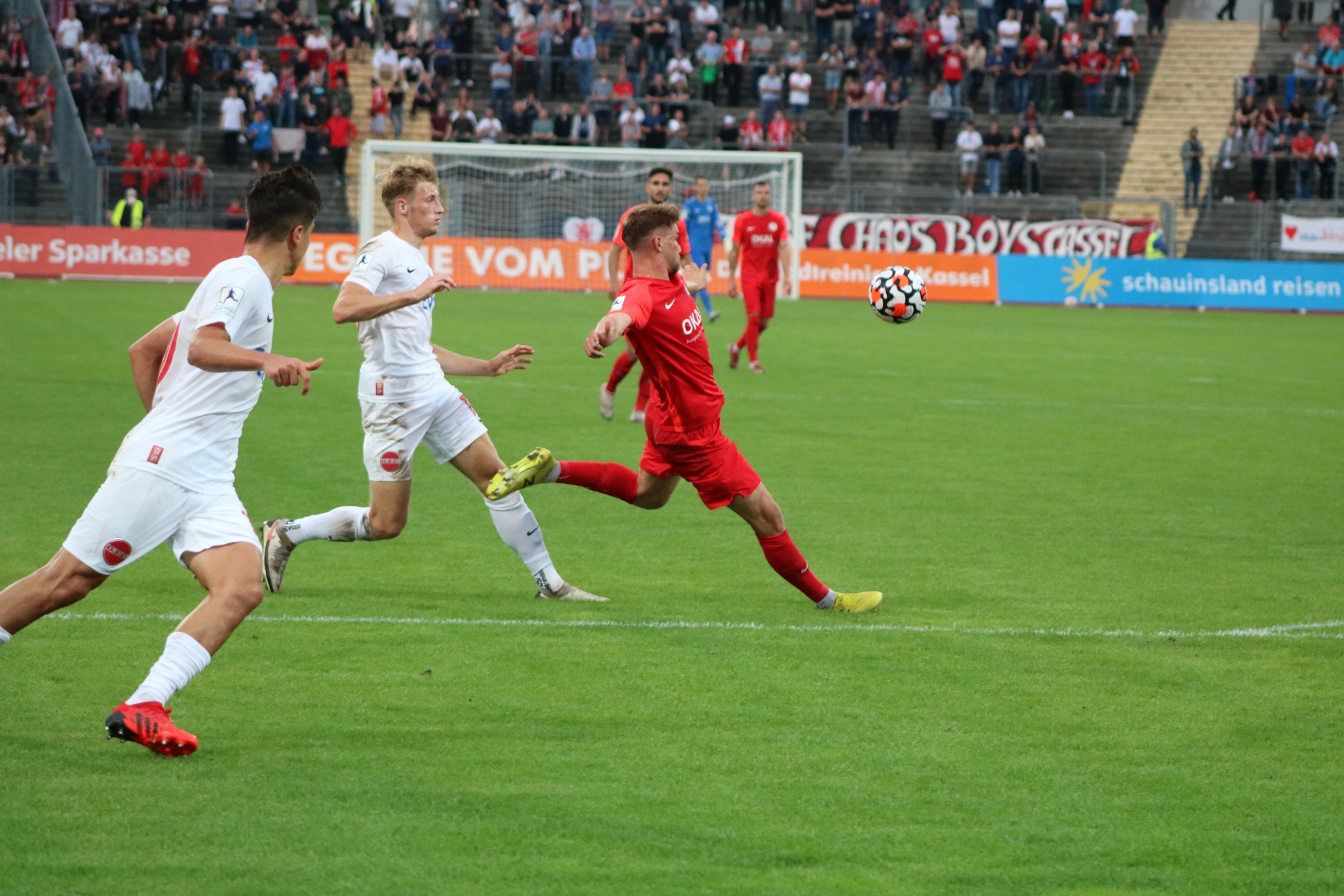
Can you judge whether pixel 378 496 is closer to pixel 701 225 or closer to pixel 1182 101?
pixel 701 225

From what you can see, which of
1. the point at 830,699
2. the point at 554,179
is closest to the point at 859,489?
the point at 830,699

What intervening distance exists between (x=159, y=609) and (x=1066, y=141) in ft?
120

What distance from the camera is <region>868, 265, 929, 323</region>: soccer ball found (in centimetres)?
1015

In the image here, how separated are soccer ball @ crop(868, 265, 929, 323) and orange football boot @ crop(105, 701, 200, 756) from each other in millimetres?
6086

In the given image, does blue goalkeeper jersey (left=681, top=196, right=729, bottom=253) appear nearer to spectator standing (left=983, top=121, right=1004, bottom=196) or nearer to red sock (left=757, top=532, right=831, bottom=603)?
red sock (left=757, top=532, right=831, bottom=603)

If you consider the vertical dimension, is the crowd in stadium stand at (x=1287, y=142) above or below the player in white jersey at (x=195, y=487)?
above

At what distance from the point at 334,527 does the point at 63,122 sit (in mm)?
31963

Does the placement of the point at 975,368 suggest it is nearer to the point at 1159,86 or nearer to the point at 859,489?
the point at 859,489

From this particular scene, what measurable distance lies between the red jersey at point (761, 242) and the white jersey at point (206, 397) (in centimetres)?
1370

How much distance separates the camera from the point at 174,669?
5.16 m

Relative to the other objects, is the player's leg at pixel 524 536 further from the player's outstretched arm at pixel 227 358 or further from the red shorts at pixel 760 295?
the red shorts at pixel 760 295

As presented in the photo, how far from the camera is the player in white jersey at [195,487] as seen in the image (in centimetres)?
515

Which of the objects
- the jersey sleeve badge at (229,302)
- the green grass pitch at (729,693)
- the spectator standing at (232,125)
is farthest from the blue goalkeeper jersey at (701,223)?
the spectator standing at (232,125)

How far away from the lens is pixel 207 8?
1576 inches
